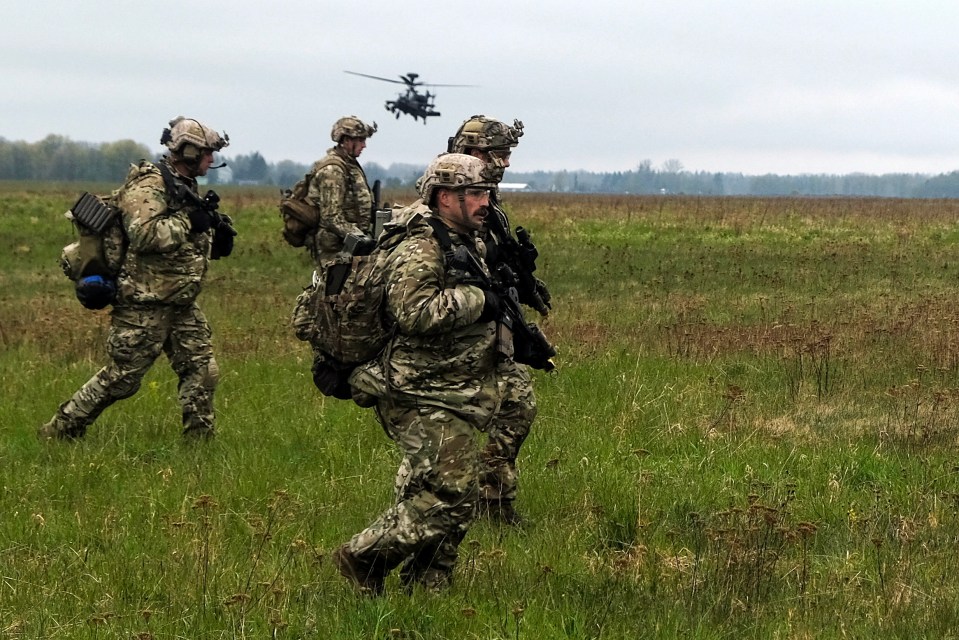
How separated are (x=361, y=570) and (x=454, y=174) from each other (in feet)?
5.63

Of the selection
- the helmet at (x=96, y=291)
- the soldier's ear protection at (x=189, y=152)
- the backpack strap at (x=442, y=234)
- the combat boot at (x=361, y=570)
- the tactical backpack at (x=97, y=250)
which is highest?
the soldier's ear protection at (x=189, y=152)

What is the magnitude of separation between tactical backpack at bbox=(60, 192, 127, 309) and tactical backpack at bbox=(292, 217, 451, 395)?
3.10m

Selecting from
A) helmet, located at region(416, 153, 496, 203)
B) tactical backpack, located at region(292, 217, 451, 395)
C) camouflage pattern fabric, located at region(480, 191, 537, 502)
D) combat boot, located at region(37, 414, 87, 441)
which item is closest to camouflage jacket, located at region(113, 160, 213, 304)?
combat boot, located at region(37, 414, 87, 441)

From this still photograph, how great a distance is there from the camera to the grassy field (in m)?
4.32

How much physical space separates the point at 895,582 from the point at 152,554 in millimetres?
3502

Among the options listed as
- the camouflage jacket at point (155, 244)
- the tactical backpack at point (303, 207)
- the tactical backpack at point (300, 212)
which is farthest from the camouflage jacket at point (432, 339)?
the tactical backpack at point (300, 212)

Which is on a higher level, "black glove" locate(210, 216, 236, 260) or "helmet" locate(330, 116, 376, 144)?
"helmet" locate(330, 116, 376, 144)

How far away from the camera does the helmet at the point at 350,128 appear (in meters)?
10.2

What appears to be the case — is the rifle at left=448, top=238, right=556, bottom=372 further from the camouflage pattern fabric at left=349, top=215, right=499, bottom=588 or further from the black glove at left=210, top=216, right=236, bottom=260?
the black glove at left=210, top=216, right=236, bottom=260

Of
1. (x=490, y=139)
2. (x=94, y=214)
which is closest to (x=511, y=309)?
(x=490, y=139)

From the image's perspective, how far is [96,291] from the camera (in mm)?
7129

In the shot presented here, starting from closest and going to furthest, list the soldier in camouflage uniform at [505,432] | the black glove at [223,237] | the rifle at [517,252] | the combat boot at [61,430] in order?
the rifle at [517,252]
the soldier in camouflage uniform at [505,432]
the combat boot at [61,430]
the black glove at [223,237]

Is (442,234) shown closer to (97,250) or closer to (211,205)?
(211,205)

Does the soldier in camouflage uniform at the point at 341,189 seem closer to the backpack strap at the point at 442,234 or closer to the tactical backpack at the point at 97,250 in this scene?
the tactical backpack at the point at 97,250
